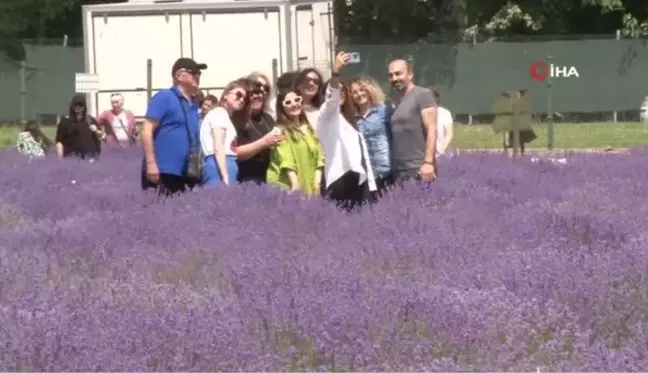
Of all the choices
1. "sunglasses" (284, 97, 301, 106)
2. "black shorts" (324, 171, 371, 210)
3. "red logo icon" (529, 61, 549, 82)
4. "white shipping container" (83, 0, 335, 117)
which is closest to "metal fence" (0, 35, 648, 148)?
"red logo icon" (529, 61, 549, 82)

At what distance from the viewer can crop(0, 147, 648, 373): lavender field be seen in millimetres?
4602

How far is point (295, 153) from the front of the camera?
956 cm

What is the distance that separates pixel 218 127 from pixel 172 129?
1.00 feet

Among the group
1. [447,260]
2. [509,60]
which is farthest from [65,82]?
[447,260]

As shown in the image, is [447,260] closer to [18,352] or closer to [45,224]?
[18,352]

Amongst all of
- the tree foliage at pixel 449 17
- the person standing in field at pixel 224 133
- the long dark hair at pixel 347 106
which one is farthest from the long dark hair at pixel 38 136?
the tree foliage at pixel 449 17

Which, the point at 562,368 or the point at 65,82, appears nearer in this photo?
the point at 562,368

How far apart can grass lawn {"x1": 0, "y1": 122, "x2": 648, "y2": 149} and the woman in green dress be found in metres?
16.1

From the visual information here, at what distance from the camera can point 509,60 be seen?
34.5 m

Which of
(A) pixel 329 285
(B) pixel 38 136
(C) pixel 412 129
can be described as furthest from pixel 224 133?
(B) pixel 38 136

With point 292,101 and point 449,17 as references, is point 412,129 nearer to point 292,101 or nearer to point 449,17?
point 292,101

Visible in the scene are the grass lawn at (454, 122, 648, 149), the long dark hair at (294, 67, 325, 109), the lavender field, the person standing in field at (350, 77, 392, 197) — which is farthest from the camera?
the grass lawn at (454, 122, 648, 149)

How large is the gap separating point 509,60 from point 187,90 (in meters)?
25.4

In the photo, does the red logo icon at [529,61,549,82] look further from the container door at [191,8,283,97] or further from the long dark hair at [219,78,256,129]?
the long dark hair at [219,78,256,129]
